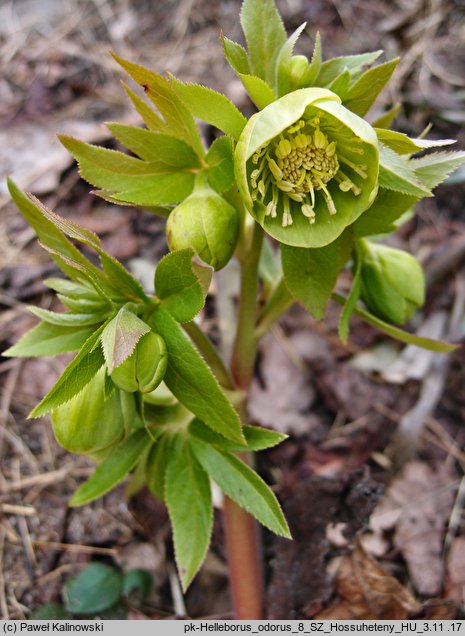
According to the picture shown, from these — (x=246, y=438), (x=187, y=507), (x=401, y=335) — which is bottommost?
(x=187, y=507)

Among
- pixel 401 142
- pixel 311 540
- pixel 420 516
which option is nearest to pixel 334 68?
pixel 401 142

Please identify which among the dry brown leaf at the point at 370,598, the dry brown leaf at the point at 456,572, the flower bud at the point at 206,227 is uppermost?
A: the flower bud at the point at 206,227

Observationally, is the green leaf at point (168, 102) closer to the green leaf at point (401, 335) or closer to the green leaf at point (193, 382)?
the green leaf at point (193, 382)

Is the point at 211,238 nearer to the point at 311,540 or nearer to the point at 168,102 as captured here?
the point at 168,102

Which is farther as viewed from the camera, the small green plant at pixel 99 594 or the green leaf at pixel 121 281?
the small green plant at pixel 99 594

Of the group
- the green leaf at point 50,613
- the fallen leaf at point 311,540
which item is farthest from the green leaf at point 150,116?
the green leaf at point 50,613

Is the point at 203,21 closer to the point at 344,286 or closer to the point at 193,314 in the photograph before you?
the point at 344,286

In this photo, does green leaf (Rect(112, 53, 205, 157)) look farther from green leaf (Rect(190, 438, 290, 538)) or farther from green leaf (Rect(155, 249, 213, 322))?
green leaf (Rect(190, 438, 290, 538))
